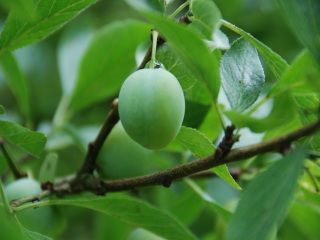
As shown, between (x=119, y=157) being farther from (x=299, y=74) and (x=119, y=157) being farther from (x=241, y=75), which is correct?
(x=299, y=74)

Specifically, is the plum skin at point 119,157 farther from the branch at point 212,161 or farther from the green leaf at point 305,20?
the green leaf at point 305,20

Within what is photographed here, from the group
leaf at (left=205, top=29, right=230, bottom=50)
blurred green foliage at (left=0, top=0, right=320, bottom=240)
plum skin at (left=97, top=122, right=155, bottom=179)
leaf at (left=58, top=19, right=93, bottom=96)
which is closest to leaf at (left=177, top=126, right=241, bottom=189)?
blurred green foliage at (left=0, top=0, right=320, bottom=240)

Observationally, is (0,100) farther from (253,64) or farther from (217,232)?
(253,64)

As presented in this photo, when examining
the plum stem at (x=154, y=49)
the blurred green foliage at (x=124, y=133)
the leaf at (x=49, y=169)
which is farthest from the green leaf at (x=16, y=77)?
the plum stem at (x=154, y=49)

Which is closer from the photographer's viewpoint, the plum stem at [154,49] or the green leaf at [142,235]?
the plum stem at [154,49]

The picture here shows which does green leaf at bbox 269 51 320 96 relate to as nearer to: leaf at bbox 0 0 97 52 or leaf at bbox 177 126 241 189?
leaf at bbox 177 126 241 189

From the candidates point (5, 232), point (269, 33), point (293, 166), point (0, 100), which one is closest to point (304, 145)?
point (293, 166)
